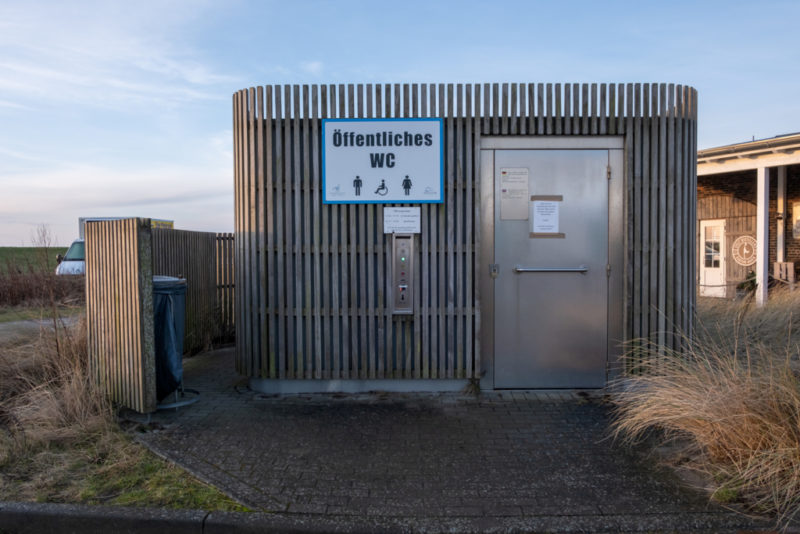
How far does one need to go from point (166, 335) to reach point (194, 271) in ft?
10.6

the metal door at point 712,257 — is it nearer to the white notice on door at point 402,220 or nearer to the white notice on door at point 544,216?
the white notice on door at point 544,216

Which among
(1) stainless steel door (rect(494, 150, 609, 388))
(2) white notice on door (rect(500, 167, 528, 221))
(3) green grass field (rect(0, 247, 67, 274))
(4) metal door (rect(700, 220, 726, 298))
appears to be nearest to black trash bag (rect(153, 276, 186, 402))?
(3) green grass field (rect(0, 247, 67, 274))

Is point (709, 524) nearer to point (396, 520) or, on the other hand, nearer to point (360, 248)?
point (396, 520)

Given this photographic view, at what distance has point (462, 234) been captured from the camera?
226 inches

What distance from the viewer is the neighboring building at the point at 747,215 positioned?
13.0m

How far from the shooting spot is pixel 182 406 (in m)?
5.49

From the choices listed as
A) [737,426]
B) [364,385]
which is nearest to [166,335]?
[364,385]

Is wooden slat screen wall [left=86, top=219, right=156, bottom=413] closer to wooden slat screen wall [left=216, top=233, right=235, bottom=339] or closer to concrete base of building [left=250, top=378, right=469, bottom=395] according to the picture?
concrete base of building [left=250, top=378, right=469, bottom=395]

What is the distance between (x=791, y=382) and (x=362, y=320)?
12.1ft

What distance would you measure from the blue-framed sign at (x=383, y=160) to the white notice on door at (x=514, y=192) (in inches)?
26.0

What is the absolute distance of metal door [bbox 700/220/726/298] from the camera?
1673 cm

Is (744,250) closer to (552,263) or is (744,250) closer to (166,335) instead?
(552,263)

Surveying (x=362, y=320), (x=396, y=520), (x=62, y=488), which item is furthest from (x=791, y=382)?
(x=62, y=488)

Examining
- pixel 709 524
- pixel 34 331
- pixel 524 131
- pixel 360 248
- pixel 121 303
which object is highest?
pixel 524 131
